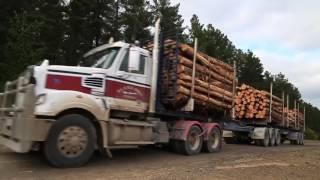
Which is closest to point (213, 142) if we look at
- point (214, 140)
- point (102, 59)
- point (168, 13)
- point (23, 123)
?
point (214, 140)

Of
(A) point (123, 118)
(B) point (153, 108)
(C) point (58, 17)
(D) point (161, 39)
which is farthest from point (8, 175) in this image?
(C) point (58, 17)

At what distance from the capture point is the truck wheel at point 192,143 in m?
14.8

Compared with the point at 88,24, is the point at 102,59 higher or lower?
lower

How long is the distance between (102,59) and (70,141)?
9.09 feet

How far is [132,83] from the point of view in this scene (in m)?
13.0

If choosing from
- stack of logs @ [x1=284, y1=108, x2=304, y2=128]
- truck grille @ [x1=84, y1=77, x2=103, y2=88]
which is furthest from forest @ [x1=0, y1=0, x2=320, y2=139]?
truck grille @ [x1=84, y1=77, x2=103, y2=88]

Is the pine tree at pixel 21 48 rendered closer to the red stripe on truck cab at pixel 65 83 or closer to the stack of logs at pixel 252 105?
the stack of logs at pixel 252 105

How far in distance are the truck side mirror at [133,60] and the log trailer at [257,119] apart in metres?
8.87

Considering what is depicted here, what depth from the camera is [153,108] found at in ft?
45.4

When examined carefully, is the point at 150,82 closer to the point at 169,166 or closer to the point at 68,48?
the point at 169,166

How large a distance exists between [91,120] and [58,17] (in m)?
22.9

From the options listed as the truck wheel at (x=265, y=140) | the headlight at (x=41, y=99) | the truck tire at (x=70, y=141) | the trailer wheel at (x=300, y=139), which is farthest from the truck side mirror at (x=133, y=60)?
the trailer wheel at (x=300, y=139)

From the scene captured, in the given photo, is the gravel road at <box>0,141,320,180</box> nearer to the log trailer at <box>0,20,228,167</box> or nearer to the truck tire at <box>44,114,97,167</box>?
the truck tire at <box>44,114,97,167</box>

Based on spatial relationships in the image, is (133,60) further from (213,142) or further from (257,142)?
(257,142)
